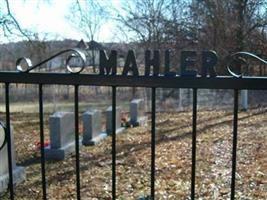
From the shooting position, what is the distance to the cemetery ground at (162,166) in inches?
204

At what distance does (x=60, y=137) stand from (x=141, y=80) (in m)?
5.23

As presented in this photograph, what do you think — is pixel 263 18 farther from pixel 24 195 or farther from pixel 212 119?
pixel 24 195

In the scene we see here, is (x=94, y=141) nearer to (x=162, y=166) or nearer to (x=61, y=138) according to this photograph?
(x=61, y=138)

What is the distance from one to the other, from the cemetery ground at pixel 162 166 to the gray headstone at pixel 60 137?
19 centimetres

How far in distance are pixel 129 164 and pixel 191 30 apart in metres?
12.4

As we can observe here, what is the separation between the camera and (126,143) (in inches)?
335

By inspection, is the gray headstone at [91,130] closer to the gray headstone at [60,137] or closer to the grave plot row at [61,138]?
the grave plot row at [61,138]

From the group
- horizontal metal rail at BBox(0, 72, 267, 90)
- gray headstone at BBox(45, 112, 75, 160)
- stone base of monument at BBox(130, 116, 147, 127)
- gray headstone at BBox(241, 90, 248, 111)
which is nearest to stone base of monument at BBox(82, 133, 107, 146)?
gray headstone at BBox(45, 112, 75, 160)

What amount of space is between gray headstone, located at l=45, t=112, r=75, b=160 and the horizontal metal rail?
15.2 feet

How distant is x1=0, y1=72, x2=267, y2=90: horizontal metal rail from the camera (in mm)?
2154

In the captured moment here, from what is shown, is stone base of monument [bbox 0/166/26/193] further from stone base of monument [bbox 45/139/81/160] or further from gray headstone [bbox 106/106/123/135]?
gray headstone [bbox 106/106/123/135]

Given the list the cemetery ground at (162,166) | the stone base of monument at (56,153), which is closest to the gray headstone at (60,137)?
the stone base of monument at (56,153)

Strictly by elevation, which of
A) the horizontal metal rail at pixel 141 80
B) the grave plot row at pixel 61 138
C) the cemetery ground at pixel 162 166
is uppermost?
the horizontal metal rail at pixel 141 80

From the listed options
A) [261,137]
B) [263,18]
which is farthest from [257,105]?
[261,137]
